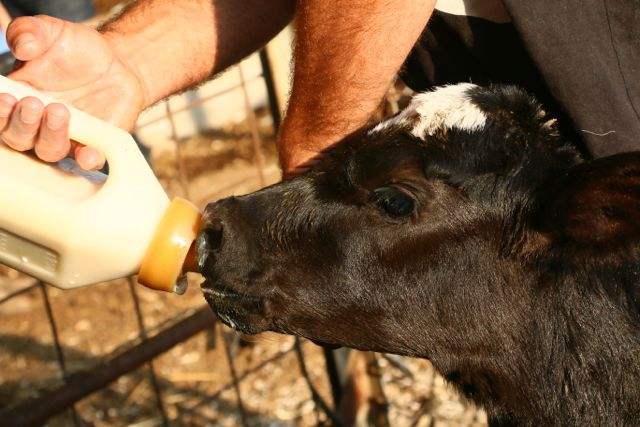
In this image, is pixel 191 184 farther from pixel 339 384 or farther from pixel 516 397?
pixel 516 397

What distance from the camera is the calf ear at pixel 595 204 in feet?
6.56

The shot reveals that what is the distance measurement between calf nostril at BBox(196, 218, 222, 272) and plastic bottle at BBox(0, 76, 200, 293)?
0.02 metres

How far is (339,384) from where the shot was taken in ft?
14.3

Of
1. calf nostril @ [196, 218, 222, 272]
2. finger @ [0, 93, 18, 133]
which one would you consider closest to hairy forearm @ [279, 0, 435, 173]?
calf nostril @ [196, 218, 222, 272]

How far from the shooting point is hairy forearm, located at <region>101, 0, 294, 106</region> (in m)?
2.88

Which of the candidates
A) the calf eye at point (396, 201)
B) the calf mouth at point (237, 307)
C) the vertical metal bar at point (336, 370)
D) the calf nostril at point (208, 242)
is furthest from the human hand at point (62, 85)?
the vertical metal bar at point (336, 370)

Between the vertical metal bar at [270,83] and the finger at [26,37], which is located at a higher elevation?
the finger at [26,37]

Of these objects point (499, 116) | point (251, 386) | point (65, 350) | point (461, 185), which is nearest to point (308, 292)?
point (461, 185)

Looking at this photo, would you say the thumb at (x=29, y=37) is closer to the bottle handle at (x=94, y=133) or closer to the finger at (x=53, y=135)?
the bottle handle at (x=94, y=133)

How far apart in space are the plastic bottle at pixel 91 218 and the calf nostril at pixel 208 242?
20mm

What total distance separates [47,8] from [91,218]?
2.35 metres

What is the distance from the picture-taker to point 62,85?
2.54 meters

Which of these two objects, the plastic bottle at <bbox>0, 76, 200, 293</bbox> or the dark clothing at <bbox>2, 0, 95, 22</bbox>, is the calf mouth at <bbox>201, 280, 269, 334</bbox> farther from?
the dark clothing at <bbox>2, 0, 95, 22</bbox>

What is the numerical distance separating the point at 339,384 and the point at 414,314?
2.09 meters
